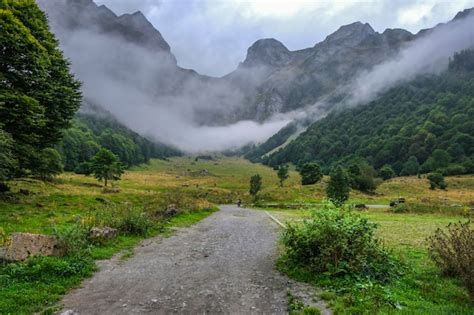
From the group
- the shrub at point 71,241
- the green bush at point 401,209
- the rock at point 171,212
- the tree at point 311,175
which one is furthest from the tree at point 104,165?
the shrub at point 71,241

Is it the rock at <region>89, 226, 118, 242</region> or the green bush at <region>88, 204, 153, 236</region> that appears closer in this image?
the rock at <region>89, 226, 118, 242</region>

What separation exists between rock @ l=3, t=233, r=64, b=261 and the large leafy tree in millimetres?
16101

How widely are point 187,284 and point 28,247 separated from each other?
20.0ft

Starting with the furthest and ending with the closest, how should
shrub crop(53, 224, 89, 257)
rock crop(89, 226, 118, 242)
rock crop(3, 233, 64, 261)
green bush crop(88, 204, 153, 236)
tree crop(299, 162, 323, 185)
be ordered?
tree crop(299, 162, 323, 185) < green bush crop(88, 204, 153, 236) < rock crop(89, 226, 118, 242) < shrub crop(53, 224, 89, 257) < rock crop(3, 233, 64, 261)

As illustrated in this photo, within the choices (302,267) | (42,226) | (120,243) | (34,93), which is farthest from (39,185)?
(302,267)

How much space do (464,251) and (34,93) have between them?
104 feet

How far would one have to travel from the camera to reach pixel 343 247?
11539 millimetres

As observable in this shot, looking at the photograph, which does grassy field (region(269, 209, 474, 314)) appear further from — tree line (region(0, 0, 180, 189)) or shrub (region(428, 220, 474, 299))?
tree line (region(0, 0, 180, 189))

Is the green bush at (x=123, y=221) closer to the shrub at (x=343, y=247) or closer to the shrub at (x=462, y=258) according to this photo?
the shrub at (x=343, y=247)

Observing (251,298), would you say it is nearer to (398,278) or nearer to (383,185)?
(398,278)

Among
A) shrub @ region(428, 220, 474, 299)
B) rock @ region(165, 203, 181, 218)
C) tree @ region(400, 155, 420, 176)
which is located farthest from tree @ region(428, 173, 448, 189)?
shrub @ region(428, 220, 474, 299)

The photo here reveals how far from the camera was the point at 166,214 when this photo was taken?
1201 inches

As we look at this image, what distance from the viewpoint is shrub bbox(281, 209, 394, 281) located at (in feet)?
37.8

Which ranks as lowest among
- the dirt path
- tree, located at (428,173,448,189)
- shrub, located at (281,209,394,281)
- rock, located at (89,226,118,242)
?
the dirt path
